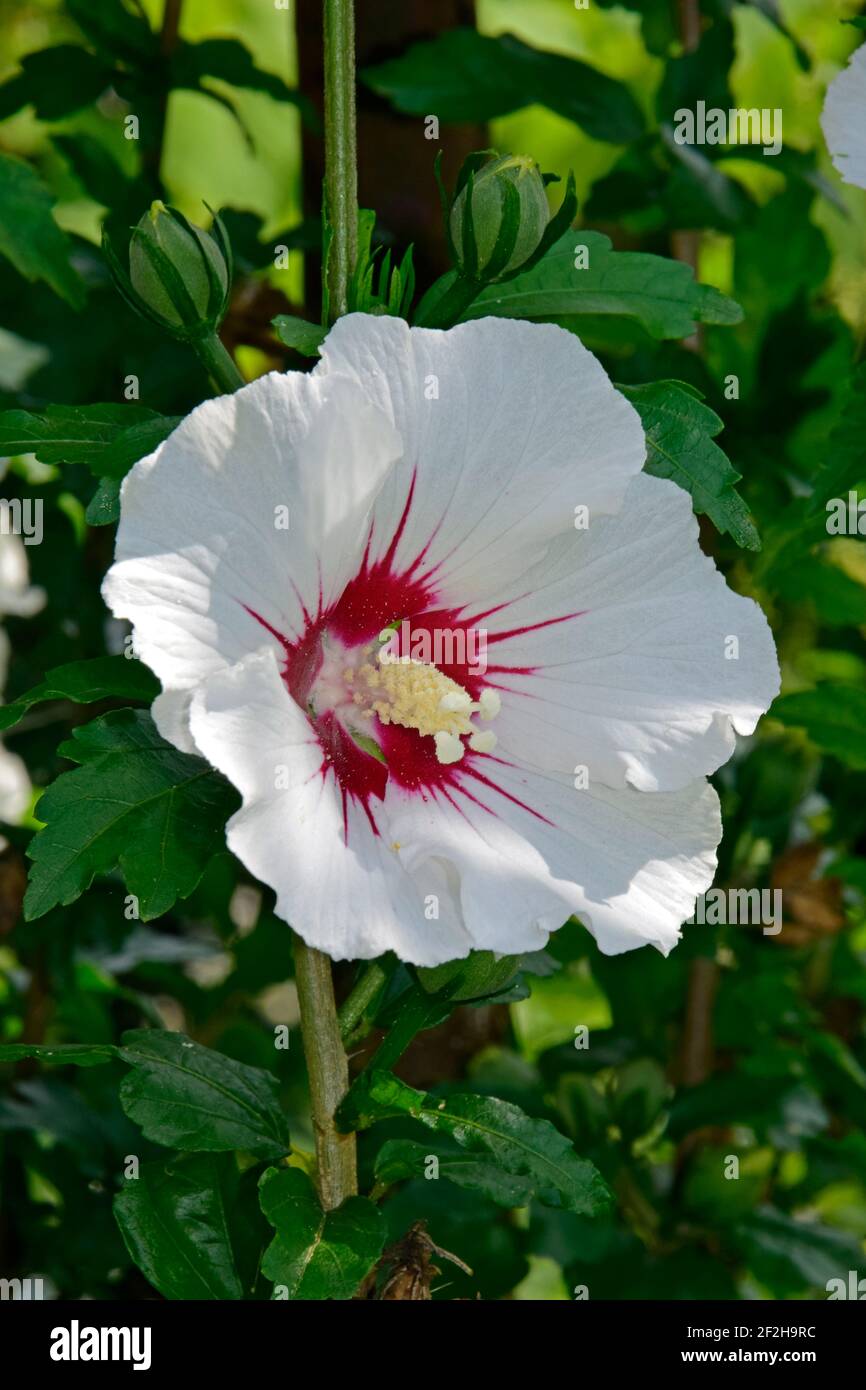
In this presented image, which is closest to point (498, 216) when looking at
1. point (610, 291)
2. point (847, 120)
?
point (610, 291)

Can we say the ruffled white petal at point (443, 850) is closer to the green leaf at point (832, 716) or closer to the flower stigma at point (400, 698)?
the flower stigma at point (400, 698)

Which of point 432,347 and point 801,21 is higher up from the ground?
point 801,21

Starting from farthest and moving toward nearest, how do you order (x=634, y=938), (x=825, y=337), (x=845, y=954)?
(x=845, y=954) < (x=825, y=337) < (x=634, y=938)

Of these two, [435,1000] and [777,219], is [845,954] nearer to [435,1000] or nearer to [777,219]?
[777,219]

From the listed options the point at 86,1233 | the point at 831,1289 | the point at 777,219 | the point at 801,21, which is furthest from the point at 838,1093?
the point at 801,21

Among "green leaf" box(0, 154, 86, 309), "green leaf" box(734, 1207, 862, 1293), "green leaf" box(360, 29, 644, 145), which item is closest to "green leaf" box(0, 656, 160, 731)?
"green leaf" box(0, 154, 86, 309)

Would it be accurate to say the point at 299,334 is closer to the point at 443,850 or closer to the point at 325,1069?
the point at 443,850

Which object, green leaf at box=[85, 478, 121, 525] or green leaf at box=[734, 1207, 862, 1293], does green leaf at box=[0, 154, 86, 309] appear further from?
green leaf at box=[734, 1207, 862, 1293]
